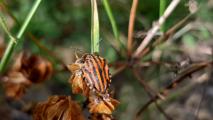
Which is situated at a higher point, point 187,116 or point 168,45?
point 168,45

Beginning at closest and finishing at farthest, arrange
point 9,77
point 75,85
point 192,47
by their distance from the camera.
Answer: point 75,85 < point 9,77 < point 192,47

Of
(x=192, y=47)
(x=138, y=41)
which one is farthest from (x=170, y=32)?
(x=192, y=47)

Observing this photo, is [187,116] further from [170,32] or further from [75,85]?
[75,85]

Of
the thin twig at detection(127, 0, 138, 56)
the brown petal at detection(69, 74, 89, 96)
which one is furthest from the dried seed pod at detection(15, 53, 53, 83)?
the brown petal at detection(69, 74, 89, 96)

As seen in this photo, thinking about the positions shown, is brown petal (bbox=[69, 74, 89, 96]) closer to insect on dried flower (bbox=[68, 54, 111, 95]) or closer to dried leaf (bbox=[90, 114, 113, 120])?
insect on dried flower (bbox=[68, 54, 111, 95])

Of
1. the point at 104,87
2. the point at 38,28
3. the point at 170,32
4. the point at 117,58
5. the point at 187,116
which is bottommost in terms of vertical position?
the point at 104,87

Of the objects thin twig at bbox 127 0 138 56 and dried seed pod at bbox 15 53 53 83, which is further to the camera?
dried seed pod at bbox 15 53 53 83
